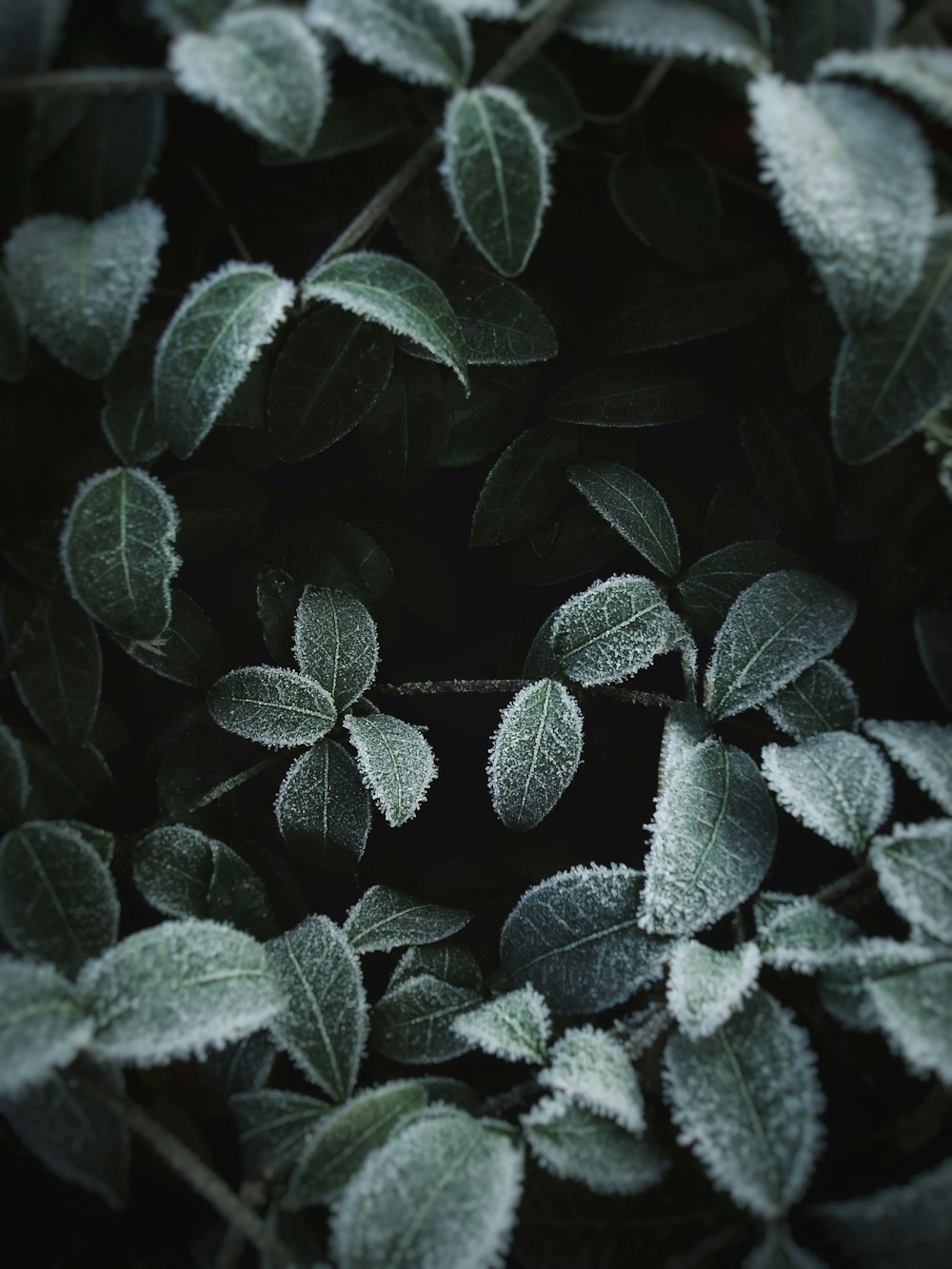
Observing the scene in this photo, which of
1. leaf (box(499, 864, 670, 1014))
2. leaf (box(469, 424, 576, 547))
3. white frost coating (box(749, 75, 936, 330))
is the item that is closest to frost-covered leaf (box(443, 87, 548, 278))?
white frost coating (box(749, 75, 936, 330))

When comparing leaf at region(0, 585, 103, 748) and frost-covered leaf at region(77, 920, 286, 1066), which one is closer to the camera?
frost-covered leaf at region(77, 920, 286, 1066)

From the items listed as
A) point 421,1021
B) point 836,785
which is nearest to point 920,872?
point 836,785

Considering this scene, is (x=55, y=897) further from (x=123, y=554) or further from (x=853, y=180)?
(x=853, y=180)

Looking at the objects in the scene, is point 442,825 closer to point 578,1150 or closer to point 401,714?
point 401,714

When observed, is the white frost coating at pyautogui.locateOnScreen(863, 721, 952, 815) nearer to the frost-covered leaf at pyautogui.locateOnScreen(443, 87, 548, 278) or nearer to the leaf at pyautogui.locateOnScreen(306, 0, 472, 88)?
the frost-covered leaf at pyautogui.locateOnScreen(443, 87, 548, 278)

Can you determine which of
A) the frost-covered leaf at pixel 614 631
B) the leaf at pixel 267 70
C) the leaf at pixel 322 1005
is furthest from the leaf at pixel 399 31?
the leaf at pixel 322 1005

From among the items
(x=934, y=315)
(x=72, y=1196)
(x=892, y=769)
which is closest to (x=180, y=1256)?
(x=72, y=1196)

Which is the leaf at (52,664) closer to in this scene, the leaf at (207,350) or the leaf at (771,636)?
the leaf at (207,350)
